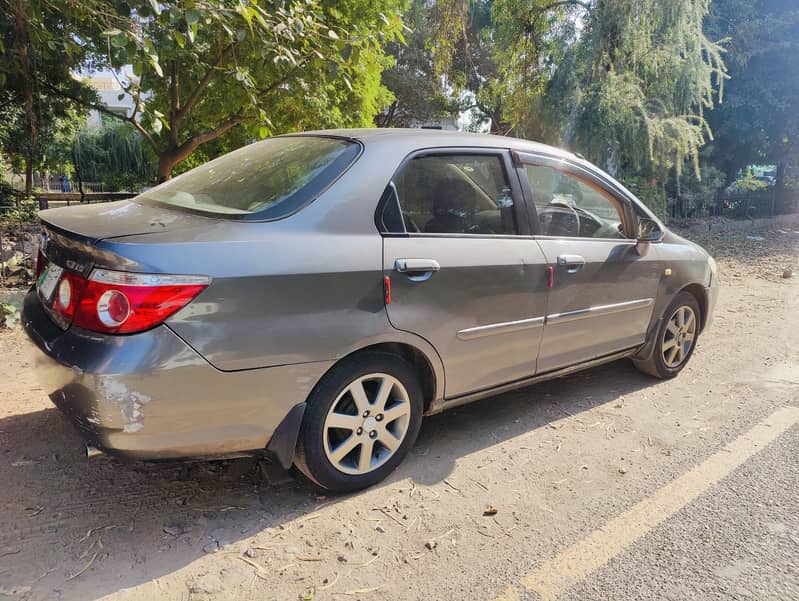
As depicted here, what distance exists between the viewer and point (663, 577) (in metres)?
2.35

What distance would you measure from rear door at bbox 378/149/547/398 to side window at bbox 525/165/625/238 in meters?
0.23

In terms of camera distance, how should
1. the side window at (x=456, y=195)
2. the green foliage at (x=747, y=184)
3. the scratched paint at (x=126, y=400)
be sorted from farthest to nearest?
the green foliage at (x=747, y=184) → the side window at (x=456, y=195) → the scratched paint at (x=126, y=400)

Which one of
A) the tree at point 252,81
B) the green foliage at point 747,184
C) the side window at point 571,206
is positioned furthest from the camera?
the green foliage at point 747,184

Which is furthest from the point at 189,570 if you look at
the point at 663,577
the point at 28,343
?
the point at 663,577

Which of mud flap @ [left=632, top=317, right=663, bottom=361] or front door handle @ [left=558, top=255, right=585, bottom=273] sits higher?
front door handle @ [left=558, top=255, right=585, bottom=273]

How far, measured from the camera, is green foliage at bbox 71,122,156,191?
28.3 metres

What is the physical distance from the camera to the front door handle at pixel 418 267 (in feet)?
8.95

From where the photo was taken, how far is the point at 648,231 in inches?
157

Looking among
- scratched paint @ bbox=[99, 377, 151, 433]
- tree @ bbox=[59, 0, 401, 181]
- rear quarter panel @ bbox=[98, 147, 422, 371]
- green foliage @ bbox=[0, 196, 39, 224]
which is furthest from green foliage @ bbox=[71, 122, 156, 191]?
scratched paint @ bbox=[99, 377, 151, 433]

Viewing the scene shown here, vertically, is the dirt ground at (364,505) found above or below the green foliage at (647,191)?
below

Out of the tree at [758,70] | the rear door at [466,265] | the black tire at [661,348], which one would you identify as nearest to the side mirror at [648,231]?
the black tire at [661,348]

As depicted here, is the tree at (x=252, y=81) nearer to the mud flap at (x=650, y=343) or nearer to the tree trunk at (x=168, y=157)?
the tree trunk at (x=168, y=157)

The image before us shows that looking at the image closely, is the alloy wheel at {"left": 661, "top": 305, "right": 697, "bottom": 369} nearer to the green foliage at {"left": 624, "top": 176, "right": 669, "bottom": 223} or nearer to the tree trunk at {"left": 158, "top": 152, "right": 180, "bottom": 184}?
the tree trunk at {"left": 158, "top": 152, "right": 180, "bottom": 184}

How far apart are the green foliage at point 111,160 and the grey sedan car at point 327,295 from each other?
28.2 metres
